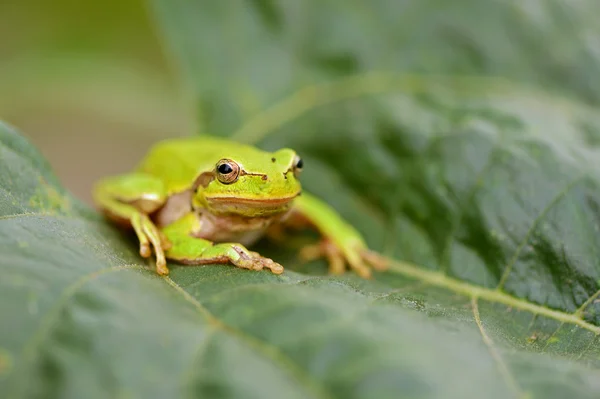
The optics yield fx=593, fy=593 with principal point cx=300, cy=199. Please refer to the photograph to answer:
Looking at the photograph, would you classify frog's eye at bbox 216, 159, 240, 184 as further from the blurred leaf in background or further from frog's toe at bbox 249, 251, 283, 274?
frog's toe at bbox 249, 251, 283, 274

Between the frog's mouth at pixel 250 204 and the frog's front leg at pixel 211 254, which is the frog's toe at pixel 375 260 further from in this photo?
the frog's front leg at pixel 211 254

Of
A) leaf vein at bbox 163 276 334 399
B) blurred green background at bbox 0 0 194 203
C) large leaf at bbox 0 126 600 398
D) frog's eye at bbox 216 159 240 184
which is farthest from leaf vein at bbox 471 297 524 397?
blurred green background at bbox 0 0 194 203

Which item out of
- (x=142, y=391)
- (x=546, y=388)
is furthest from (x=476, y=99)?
(x=142, y=391)

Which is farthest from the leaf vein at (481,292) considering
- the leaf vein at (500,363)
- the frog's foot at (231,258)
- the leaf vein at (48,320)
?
the leaf vein at (48,320)

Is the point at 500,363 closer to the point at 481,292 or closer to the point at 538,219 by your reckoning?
the point at 481,292

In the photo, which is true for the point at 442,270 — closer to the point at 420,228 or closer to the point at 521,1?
Result: the point at 420,228

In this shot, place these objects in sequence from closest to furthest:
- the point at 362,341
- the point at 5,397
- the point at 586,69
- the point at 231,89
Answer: the point at 5,397 → the point at 362,341 → the point at 586,69 → the point at 231,89
